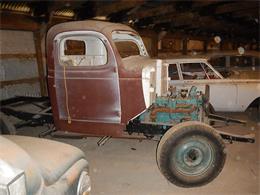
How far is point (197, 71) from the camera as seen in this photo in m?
6.84

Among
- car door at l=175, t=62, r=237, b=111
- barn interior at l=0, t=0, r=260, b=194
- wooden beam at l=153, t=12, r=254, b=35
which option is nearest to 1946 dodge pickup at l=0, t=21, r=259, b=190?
barn interior at l=0, t=0, r=260, b=194

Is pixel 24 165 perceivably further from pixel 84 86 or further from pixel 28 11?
pixel 28 11

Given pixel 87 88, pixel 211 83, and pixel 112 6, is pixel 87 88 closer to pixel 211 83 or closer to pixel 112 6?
pixel 211 83

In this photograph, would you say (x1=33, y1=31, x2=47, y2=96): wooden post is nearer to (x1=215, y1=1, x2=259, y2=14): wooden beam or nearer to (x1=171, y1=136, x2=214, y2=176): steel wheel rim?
(x1=171, y1=136, x2=214, y2=176): steel wheel rim

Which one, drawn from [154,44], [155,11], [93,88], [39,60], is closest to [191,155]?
[93,88]

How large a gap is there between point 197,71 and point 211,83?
493 millimetres

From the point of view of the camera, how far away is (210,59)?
7.60 meters

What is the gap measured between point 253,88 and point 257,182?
3.11 meters

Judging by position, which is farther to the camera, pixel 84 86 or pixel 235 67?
pixel 235 67

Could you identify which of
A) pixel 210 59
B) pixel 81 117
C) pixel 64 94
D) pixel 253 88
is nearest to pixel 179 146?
pixel 81 117

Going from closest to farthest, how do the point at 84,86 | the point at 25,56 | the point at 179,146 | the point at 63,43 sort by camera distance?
the point at 179,146
the point at 84,86
the point at 63,43
the point at 25,56

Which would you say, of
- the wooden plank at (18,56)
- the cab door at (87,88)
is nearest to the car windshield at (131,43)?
the cab door at (87,88)

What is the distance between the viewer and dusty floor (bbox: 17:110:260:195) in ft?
12.5

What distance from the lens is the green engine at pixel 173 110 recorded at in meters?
4.56
